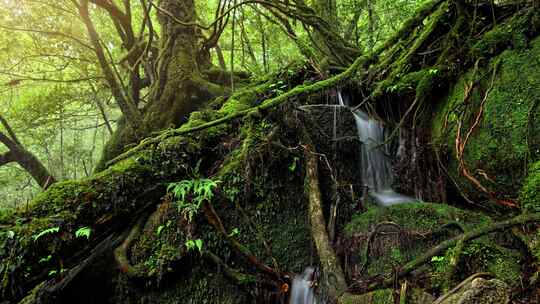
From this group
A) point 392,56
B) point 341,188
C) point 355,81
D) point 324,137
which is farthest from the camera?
point 355,81

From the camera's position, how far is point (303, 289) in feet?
10.5

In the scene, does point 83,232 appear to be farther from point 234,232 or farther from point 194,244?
point 234,232

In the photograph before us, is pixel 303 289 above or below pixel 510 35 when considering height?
below

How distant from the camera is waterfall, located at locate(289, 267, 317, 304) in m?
3.08

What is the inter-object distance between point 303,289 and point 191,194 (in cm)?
170

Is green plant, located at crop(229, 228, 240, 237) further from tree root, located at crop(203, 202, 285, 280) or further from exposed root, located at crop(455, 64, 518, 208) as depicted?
exposed root, located at crop(455, 64, 518, 208)

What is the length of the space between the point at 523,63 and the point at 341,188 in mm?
2364

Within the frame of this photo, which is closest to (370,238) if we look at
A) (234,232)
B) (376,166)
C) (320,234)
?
(320,234)

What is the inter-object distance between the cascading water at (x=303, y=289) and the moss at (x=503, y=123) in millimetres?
2126

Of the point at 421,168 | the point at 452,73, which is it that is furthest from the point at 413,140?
the point at 452,73

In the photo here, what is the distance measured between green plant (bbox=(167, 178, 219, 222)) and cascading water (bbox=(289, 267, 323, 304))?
138 cm

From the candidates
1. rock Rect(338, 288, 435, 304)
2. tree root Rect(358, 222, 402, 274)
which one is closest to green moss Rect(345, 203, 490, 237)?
tree root Rect(358, 222, 402, 274)

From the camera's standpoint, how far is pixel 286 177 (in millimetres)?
3936

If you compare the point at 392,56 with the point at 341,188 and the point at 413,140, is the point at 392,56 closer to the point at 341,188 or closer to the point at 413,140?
the point at 413,140
